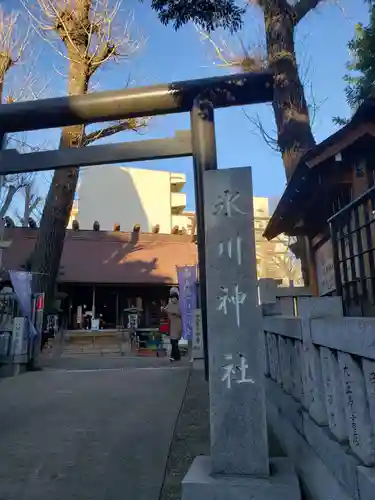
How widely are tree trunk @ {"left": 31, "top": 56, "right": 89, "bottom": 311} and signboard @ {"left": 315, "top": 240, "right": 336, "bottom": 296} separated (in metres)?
8.23

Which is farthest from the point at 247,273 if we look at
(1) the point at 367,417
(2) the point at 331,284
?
(2) the point at 331,284

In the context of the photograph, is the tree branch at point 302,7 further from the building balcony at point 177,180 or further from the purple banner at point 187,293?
the building balcony at point 177,180

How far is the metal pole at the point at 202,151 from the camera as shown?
232 inches

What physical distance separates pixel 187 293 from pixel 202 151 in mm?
10345

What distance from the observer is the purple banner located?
15641 millimetres

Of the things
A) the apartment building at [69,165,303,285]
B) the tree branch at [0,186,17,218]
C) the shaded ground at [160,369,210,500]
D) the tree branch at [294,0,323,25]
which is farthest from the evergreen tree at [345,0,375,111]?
the apartment building at [69,165,303,285]

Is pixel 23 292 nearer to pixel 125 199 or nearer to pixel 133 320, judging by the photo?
pixel 133 320

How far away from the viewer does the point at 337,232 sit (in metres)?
5.04

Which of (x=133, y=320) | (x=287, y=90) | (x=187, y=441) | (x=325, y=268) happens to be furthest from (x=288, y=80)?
(x=133, y=320)

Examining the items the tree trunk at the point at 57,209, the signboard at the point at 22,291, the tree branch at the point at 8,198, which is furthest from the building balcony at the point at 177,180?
the signboard at the point at 22,291

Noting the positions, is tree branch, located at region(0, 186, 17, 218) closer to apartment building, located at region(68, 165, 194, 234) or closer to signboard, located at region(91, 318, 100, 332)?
signboard, located at region(91, 318, 100, 332)

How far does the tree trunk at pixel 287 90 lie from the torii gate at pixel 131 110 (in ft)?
10.7

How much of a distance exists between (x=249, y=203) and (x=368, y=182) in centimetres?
452

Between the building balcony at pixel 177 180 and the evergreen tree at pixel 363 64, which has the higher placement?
the building balcony at pixel 177 180
